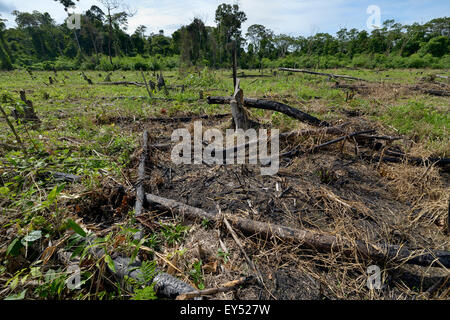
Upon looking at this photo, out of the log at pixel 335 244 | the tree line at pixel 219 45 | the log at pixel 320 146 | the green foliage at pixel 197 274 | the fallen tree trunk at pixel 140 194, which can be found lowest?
the green foliage at pixel 197 274

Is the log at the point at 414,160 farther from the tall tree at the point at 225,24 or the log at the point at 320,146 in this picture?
the tall tree at the point at 225,24

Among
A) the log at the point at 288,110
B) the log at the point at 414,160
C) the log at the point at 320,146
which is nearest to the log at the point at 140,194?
the log at the point at 320,146

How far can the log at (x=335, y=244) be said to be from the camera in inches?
64.6

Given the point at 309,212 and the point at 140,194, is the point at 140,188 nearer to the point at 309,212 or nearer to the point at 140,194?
the point at 140,194

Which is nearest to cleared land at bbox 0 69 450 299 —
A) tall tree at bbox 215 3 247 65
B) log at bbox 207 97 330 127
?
log at bbox 207 97 330 127

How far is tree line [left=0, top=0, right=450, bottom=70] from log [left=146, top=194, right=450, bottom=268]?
2310 centimetres

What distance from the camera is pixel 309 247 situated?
188 cm

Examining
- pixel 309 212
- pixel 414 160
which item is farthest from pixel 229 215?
pixel 414 160

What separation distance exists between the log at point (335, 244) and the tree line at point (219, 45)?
23.1m

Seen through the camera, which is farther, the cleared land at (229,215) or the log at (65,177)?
the log at (65,177)

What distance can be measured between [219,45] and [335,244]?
30.2 meters

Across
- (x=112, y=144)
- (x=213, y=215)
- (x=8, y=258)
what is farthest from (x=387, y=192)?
(x=112, y=144)

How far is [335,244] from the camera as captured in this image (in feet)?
5.84
